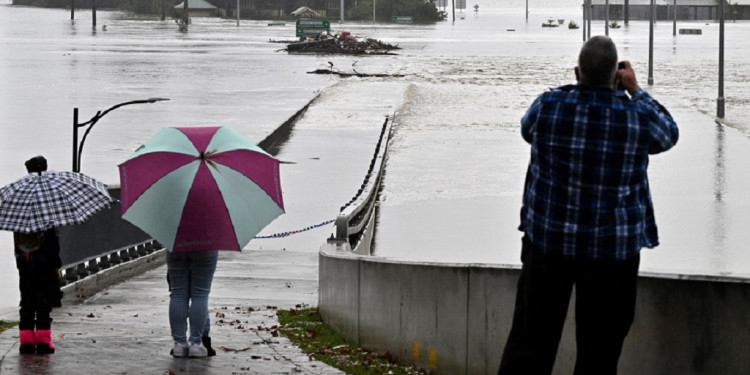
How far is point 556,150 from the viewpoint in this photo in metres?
5.90

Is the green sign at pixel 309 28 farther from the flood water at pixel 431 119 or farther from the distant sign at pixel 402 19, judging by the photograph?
the distant sign at pixel 402 19

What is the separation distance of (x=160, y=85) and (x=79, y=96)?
6.17 m

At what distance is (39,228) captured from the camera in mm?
9258

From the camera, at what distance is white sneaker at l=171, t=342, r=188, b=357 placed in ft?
29.6

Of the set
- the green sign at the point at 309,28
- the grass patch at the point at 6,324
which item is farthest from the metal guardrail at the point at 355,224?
the green sign at the point at 309,28

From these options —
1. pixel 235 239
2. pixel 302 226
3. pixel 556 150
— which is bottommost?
pixel 302 226

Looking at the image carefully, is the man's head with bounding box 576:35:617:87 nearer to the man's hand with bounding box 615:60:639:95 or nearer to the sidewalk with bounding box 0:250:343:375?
the man's hand with bounding box 615:60:639:95

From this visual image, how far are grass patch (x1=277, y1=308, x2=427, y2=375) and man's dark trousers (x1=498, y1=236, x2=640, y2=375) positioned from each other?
8.58ft

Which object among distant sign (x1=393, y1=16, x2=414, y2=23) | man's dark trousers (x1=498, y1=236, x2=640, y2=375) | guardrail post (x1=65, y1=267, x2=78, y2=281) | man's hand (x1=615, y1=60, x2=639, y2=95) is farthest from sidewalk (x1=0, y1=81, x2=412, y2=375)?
distant sign (x1=393, y1=16, x2=414, y2=23)

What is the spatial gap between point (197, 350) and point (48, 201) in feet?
4.52

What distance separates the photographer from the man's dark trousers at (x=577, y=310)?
5.90 metres

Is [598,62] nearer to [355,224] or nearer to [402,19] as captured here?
[355,224]

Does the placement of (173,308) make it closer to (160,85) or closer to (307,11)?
(160,85)

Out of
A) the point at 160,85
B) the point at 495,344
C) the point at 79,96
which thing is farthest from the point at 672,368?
the point at 160,85
